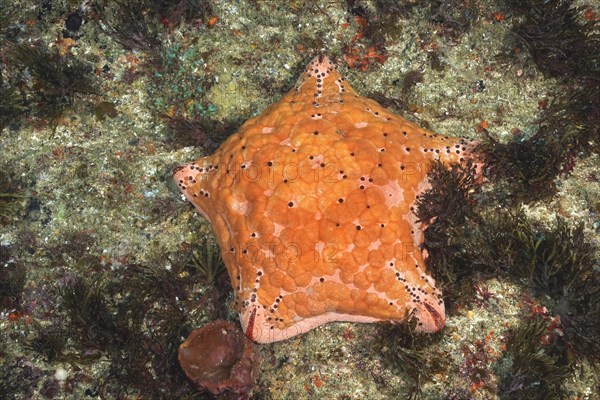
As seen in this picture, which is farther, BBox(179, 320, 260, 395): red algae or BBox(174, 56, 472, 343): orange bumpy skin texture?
BBox(179, 320, 260, 395): red algae

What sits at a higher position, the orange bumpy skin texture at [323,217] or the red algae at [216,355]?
the orange bumpy skin texture at [323,217]

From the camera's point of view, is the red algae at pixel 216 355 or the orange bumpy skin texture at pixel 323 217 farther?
the red algae at pixel 216 355

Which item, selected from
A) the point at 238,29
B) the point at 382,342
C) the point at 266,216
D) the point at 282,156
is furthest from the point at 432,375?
the point at 238,29

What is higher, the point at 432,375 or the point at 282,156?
the point at 282,156

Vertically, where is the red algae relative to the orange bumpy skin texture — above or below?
below

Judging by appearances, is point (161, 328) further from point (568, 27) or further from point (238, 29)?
point (568, 27)

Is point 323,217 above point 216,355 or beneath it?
above

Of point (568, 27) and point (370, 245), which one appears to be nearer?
point (370, 245)

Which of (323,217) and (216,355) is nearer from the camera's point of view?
(323,217)
